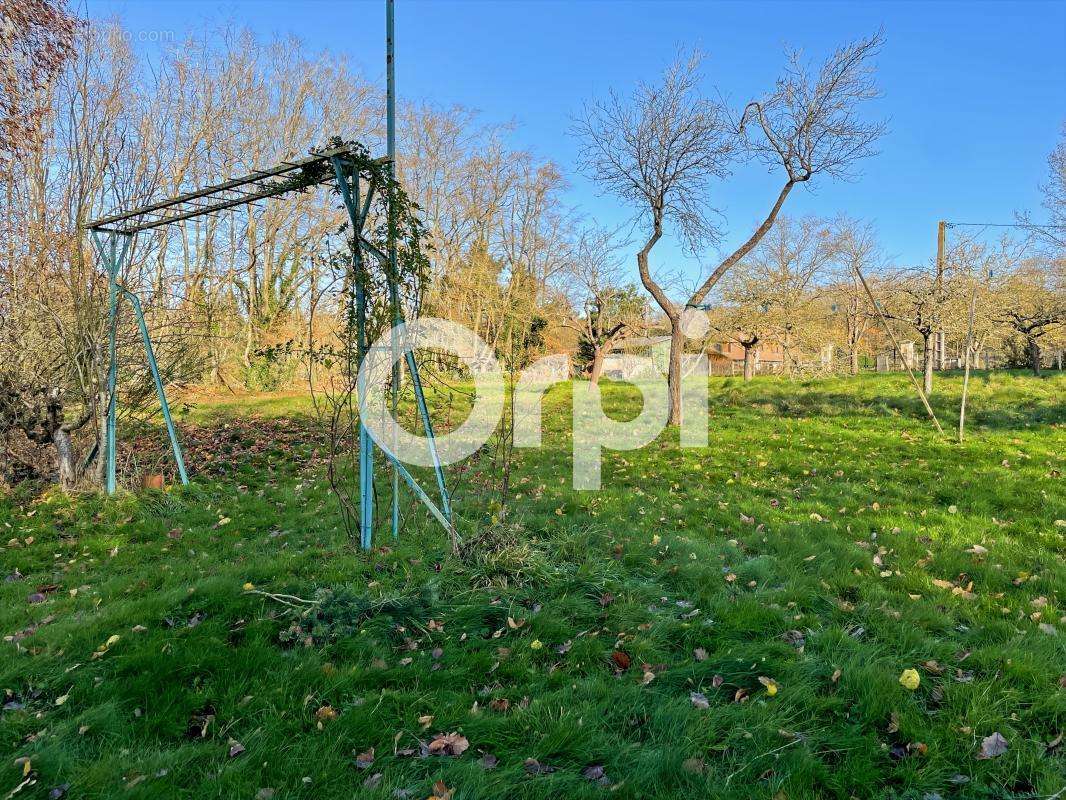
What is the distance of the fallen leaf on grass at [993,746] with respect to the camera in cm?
215

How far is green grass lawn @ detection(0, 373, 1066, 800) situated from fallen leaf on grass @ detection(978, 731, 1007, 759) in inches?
1.2

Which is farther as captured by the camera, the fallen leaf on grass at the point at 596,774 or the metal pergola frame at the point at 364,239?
the metal pergola frame at the point at 364,239

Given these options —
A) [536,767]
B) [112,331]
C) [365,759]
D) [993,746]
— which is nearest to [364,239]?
[365,759]

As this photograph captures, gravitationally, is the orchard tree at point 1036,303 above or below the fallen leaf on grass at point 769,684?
above

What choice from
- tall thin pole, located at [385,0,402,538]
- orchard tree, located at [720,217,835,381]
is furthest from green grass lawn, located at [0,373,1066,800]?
orchard tree, located at [720,217,835,381]

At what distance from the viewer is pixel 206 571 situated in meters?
3.94

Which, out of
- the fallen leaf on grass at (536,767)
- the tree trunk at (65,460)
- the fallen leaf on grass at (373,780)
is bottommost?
the fallen leaf on grass at (536,767)

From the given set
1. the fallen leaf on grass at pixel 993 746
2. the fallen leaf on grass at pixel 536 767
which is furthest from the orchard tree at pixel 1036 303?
the fallen leaf on grass at pixel 536 767

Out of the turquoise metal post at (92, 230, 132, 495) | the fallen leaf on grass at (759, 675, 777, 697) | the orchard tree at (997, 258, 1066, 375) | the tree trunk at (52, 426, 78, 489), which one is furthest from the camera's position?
the orchard tree at (997, 258, 1066, 375)

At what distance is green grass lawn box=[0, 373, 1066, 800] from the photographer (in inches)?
81.7

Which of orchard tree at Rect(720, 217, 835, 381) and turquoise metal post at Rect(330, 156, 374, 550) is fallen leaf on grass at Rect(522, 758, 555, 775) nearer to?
turquoise metal post at Rect(330, 156, 374, 550)

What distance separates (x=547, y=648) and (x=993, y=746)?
6.36 ft

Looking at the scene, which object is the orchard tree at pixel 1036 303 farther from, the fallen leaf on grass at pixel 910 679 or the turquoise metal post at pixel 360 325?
the turquoise metal post at pixel 360 325

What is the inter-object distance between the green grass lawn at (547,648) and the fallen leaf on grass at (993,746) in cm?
3
